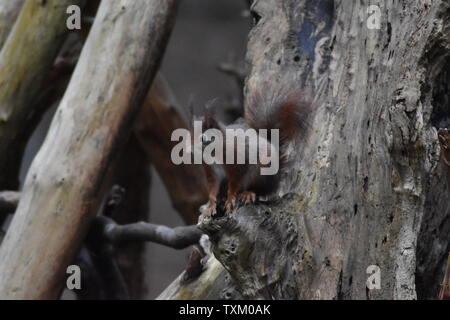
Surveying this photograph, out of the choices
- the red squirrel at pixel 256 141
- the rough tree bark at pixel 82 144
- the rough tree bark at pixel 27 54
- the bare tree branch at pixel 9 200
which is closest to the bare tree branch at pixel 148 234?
the rough tree bark at pixel 82 144

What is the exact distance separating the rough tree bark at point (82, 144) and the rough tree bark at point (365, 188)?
104cm

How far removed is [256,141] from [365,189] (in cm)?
34

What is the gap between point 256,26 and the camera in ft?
9.36

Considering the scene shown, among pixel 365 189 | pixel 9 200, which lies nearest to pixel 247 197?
pixel 365 189

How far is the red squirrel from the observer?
2223 millimetres

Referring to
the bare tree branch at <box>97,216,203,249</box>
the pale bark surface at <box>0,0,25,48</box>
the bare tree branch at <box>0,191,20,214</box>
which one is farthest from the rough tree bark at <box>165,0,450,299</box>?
the pale bark surface at <box>0,0,25,48</box>

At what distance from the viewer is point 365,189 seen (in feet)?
7.23

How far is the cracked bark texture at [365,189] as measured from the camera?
210 cm

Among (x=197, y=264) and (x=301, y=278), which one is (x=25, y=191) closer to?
(x=197, y=264)

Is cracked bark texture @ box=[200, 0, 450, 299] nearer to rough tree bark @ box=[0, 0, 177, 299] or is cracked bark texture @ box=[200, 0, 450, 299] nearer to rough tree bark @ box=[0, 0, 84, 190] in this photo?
rough tree bark @ box=[0, 0, 177, 299]

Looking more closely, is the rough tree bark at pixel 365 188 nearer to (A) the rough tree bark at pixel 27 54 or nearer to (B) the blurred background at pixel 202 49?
(A) the rough tree bark at pixel 27 54

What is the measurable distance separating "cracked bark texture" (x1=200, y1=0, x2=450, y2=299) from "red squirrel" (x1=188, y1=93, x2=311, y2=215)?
6 cm

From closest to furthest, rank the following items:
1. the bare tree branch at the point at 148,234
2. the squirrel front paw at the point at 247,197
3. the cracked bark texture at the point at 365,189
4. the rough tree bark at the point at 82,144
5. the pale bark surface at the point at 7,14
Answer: the cracked bark texture at the point at 365,189, the squirrel front paw at the point at 247,197, the rough tree bark at the point at 82,144, the bare tree branch at the point at 148,234, the pale bark surface at the point at 7,14
